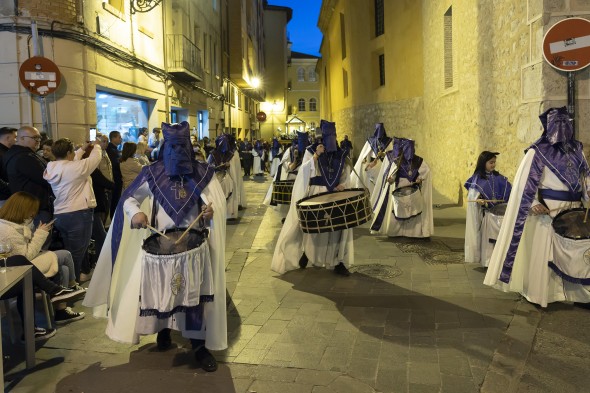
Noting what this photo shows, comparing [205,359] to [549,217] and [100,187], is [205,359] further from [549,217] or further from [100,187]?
→ [100,187]

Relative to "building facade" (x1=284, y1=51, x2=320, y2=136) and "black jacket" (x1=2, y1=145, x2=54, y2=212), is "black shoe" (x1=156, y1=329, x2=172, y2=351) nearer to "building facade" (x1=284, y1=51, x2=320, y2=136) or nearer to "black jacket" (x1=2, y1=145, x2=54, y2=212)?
"black jacket" (x1=2, y1=145, x2=54, y2=212)

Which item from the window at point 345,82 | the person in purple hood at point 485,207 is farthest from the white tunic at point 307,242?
the window at point 345,82

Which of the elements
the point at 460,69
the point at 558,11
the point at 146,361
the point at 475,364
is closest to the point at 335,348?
the point at 475,364

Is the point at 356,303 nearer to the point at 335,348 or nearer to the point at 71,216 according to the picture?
the point at 335,348

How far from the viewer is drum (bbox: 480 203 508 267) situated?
682 centimetres

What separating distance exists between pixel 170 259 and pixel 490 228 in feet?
14.8

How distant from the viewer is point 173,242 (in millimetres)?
4180

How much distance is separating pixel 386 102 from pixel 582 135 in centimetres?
1478

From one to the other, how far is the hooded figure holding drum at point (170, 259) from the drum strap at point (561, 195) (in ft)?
11.1

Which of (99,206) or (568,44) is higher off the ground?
(568,44)

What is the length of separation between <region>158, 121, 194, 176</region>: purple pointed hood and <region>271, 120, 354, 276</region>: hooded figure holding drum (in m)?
2.83

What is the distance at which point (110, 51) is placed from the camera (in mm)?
12648

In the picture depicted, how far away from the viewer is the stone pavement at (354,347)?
4.08 m

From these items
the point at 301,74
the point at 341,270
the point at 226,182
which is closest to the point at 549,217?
the point at 341,270
